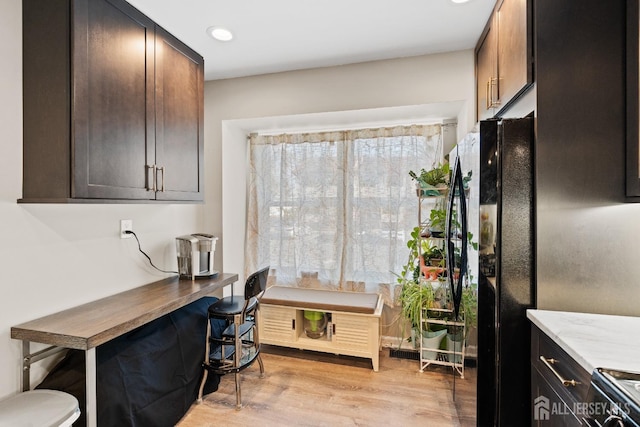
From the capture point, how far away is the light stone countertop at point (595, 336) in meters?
0.93

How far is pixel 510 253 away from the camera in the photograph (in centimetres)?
Result: 135

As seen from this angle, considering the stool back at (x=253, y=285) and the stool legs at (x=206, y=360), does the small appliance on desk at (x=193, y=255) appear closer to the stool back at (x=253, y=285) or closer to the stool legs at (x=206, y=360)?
the stool legs at (x=206, y=360)

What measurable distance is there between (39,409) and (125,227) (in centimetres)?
108

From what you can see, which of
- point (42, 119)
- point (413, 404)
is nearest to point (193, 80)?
point (42, 119)

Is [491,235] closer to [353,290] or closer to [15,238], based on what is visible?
[353,290]

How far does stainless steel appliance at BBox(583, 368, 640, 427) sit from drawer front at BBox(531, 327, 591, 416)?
0.23 feet

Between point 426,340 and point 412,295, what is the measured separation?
0.38 meters

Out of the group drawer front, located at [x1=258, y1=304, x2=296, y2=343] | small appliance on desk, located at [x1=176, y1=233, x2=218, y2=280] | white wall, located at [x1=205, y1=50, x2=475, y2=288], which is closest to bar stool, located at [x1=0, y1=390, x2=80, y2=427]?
small appliance on desk, located at [x1=176, y1=233, x2=218, y2=280]

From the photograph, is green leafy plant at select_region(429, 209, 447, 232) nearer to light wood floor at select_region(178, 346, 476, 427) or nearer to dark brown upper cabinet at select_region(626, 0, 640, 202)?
light wood floor at select_region(178, 346, 476, 427)

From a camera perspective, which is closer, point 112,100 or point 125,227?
point 112,100

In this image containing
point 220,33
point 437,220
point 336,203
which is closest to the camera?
point 220,33

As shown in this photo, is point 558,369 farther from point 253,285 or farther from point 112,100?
point 112,100

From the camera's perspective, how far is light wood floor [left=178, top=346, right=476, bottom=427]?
195 cm

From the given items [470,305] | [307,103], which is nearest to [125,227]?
[307,103]
